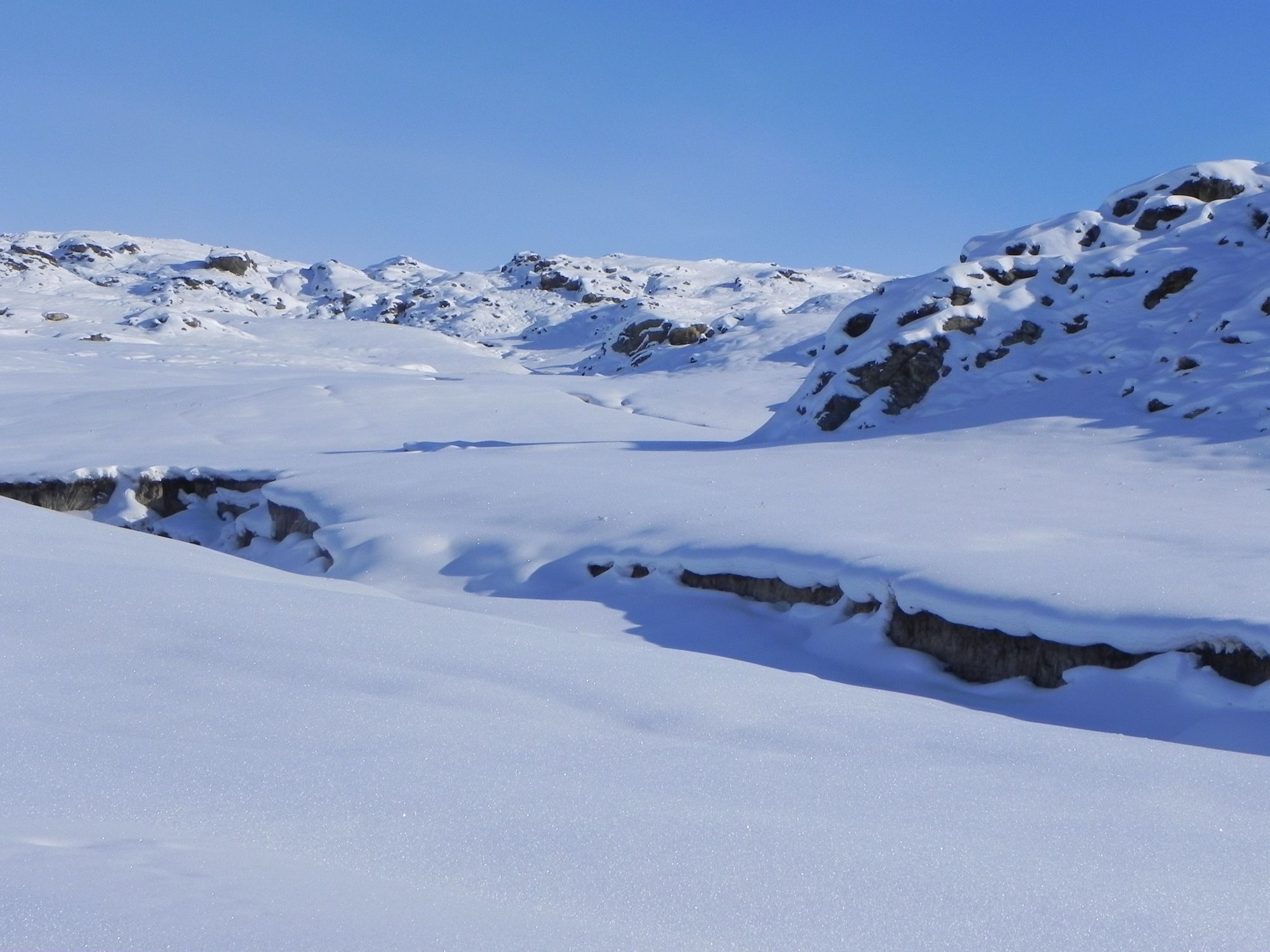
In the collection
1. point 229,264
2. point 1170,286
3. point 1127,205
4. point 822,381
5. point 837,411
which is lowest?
point 837,411

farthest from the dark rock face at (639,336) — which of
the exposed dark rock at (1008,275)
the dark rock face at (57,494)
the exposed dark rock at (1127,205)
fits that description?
the dark rock face at (57,494)

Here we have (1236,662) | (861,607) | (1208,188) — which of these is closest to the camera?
(1236,662)

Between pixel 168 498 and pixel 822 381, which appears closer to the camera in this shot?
pixel 168 498

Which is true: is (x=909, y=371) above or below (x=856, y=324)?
below

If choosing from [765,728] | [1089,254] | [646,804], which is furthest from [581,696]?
[1089,254]

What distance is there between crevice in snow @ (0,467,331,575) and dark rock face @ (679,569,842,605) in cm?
448

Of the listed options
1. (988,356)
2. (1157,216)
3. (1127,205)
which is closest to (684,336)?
(1127,205)

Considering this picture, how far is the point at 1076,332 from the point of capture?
11.9 m

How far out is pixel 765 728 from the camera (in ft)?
11.2

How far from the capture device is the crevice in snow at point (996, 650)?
15.1 ft

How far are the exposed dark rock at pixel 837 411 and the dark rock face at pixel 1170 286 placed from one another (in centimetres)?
362

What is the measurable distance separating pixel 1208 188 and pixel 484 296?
50991 mm

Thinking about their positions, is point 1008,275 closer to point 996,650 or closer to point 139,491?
point 996,650

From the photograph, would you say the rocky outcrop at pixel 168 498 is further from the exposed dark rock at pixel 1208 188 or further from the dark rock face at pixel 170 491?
the exposed dark rock at pixel 1208 188
